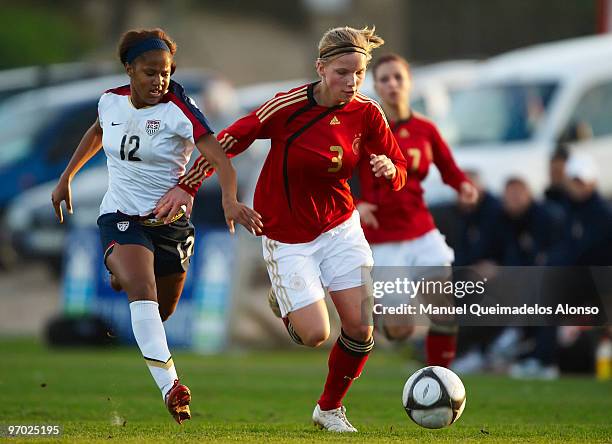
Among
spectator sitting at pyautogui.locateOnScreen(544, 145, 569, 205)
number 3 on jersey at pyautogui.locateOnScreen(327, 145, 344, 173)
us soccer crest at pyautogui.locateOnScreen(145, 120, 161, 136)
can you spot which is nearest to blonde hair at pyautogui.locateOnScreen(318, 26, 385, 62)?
number 3 on jersey at pyautogui.locateOnScreen(327, 145, 344, 173)

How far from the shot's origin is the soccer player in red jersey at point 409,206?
10594mm

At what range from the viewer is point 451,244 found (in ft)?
50.3

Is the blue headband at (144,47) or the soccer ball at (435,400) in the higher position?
the blue headband at (144,47)

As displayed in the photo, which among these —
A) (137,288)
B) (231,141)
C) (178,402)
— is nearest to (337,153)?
(231,141)

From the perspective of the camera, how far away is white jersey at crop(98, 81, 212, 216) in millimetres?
8492

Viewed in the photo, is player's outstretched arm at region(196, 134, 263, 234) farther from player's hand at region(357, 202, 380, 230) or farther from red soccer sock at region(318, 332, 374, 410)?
player's hand at region(357, 202, 380, 230)

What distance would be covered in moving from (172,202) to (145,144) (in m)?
0.38

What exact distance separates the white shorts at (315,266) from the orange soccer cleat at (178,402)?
966mm

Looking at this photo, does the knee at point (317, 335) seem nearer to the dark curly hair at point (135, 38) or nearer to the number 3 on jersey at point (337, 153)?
the number 3 on jersey at point (337, 153)

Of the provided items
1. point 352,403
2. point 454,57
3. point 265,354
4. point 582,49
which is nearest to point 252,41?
point 454,57

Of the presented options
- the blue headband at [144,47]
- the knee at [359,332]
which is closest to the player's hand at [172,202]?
the blue headband at [144,47]

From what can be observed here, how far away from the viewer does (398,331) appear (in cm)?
1072

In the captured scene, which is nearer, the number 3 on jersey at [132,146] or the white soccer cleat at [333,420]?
the number 3 on jersey at [132,146]

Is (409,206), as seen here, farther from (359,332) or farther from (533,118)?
(533,118)
